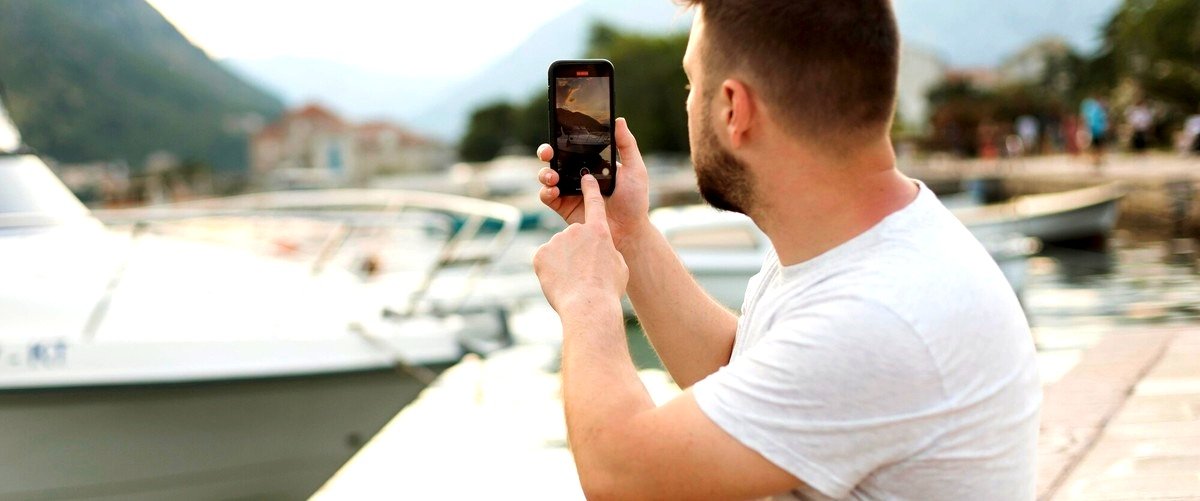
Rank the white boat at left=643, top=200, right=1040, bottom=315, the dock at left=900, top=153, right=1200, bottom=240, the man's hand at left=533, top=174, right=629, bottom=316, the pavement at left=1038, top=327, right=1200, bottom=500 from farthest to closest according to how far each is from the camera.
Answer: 1. the dock at left=900, top=153, right=1200, bottom=240
2. the white boat at left=643, top=200, right=1040, bottom=315
3. the pavement at left=1038, top=327, right=1200, bottom=500
4. the man's hand at left=533, top=174, right=629, bottom=316

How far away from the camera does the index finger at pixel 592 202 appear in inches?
74.6

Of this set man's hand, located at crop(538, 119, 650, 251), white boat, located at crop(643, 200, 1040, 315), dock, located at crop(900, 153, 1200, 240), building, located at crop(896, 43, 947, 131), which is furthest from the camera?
building, located at crop(896, 43, 947, 131)

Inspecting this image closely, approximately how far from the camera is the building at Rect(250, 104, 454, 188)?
147 meters

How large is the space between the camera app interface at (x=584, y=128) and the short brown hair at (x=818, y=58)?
1.35 ft

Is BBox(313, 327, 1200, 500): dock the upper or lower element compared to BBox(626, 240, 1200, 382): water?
upper

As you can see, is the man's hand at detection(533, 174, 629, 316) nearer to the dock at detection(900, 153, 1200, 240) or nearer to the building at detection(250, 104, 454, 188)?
the dock at detection(900, 153, 1200, 240)

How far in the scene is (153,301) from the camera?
5723 millimetres

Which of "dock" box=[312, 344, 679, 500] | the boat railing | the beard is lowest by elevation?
"dock" box=[312, 344, 679, 500]

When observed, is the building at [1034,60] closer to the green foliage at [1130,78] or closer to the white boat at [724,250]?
the green foliage at [1130,78]

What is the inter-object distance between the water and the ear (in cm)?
830

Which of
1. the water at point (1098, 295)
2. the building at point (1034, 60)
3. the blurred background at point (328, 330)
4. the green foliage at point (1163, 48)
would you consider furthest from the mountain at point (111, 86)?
the building at point (1034, 60)

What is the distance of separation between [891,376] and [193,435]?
4822 mm

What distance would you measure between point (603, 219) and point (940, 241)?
586 millimetres

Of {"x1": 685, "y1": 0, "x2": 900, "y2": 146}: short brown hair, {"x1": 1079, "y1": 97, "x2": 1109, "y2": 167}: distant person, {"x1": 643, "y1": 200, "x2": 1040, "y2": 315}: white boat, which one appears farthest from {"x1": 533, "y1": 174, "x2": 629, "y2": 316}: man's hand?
{"x1": 1079, "y1": 97, "x2": 1109, "y2": 167}: distant person
